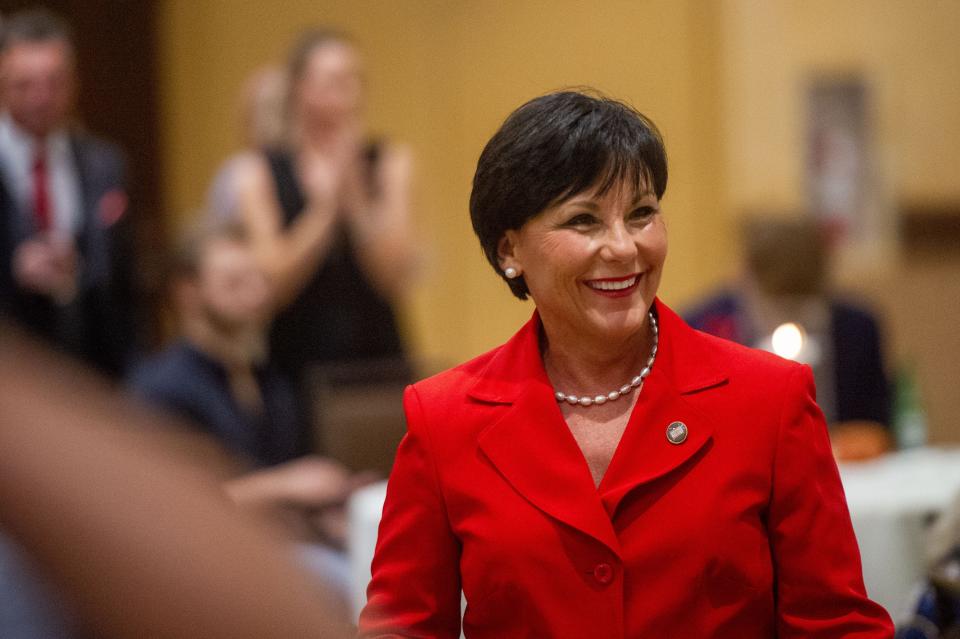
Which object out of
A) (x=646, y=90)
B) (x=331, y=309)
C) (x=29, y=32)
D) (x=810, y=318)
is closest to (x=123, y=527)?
(x=810, y=318)

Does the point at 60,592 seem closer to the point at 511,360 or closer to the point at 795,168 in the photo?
the point at 511,360

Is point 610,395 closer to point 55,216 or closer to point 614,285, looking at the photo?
point 614,285

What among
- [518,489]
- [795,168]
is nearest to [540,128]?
[518,489]

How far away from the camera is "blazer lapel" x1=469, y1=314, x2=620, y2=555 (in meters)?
1.57

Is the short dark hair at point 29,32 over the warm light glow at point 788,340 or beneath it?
over

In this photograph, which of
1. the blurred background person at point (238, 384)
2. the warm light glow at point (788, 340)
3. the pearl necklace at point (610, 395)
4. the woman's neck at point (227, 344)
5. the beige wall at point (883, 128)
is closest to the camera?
the pearl necklace at point (610, 395)

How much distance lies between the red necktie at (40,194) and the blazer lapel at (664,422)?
3.02 meters

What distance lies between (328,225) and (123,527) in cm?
370

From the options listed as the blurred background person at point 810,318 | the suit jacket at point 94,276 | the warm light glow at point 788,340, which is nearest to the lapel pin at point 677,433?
the warm light glow at point 788,340

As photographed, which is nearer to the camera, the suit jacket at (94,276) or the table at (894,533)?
the table at (894,533)

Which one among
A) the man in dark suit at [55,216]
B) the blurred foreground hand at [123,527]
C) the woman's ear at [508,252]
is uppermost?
the blurred foreground hand at [123,527]

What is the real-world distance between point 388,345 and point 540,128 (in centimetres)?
286

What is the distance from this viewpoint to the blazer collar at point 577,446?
1.58 m

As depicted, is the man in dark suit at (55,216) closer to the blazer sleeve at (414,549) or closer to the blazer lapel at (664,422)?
the blazer sleeve at (414,549)
